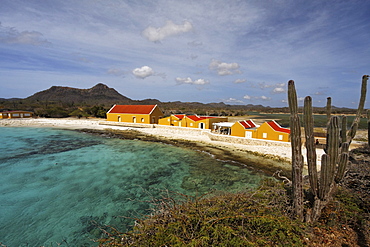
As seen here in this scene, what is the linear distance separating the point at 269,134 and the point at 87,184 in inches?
715

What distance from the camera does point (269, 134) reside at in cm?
2011

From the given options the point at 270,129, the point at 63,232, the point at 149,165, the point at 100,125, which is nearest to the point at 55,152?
the point at 149,165

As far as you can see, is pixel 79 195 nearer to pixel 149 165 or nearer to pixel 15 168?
pixel 149 165

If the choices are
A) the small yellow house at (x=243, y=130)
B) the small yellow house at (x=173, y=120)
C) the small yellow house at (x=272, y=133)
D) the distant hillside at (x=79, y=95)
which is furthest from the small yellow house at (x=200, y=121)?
the distant hillside at (x=79, y=95)

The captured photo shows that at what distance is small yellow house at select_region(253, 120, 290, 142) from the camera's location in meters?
19.3

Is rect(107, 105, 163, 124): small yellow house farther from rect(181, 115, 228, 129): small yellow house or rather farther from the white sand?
rect(181, 115, 228, 129): small yellow house

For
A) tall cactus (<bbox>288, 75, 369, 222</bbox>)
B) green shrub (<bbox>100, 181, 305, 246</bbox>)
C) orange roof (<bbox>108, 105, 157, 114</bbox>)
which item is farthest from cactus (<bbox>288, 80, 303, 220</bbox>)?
orange roof (<bbox>108, 105, 157, 114</bbox>)

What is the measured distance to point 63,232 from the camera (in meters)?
6.82

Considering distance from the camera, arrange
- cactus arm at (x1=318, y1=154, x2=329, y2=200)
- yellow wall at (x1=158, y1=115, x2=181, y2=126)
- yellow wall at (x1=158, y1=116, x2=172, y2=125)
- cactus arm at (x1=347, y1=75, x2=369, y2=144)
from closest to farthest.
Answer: cactus arm at (x1=318, y1=154, x2=329, y2=200) → cactus arm at (x1=347, y1=75, x2=369, y2=144) → yellow wall at (x1=158, y1=115, x2=181, y2=126) → yellow wall at (x1=158, y1=116, x2=172, y2=125)

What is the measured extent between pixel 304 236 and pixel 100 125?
1545 inches

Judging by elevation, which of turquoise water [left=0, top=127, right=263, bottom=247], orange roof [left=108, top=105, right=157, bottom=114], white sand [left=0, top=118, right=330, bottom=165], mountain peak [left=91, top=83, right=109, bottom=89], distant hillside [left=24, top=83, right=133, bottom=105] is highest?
mountain peak [left=91, top=83, right=109, bottom=89]

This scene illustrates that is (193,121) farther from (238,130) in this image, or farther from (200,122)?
(238,130)

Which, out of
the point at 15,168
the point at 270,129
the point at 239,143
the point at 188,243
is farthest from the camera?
the point at 239,143

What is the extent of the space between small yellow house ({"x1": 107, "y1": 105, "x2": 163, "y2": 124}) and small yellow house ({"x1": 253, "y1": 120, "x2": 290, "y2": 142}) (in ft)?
66.6
